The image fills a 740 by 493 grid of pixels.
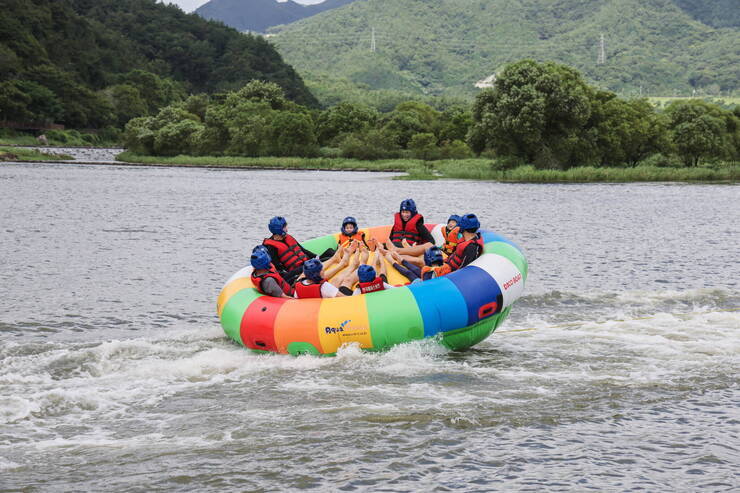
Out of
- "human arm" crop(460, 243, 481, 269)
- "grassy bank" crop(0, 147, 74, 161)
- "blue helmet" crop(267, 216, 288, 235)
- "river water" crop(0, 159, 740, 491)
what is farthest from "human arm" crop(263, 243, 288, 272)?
"grassy bank" crop(0, 147, 74, 161)

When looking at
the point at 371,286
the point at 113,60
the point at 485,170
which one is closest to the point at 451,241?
the point at 371,286

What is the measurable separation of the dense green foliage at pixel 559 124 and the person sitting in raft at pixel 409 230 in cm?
3845

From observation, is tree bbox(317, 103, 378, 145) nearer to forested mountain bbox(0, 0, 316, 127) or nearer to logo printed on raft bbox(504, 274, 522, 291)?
forested mountain bbox(0, 0, 316, 127)

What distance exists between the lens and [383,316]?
937 centimetres

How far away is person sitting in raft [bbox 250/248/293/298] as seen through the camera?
1023cm

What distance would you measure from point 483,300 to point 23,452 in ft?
17.7

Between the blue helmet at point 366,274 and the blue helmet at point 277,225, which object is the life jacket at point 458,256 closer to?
the blue helmet at point 366,274

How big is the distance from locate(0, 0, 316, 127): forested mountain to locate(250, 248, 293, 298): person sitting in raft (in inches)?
3817

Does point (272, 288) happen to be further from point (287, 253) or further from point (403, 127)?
point (403, 127)

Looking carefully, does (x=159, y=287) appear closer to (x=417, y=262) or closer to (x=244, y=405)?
(x=417, y=262)

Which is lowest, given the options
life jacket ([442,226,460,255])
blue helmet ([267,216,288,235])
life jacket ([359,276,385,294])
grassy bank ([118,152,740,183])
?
life jacket ([359,276,385,294])

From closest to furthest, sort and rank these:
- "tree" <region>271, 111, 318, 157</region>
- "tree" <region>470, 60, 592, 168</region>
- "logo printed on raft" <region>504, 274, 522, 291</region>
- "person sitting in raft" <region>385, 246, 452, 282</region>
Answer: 1. "logo printed on raft" <region>504, 274, 522, 291</region>
2. "person sitting in raft" <region>385, 246, 452, 282</region>
3. "tree" <region>470, 60, 592, 168</region>
4. "tree" <region>271, 111, 318, 157</region>

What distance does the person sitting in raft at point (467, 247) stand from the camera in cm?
1063

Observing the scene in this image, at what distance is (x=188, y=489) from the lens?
20.4 feet
